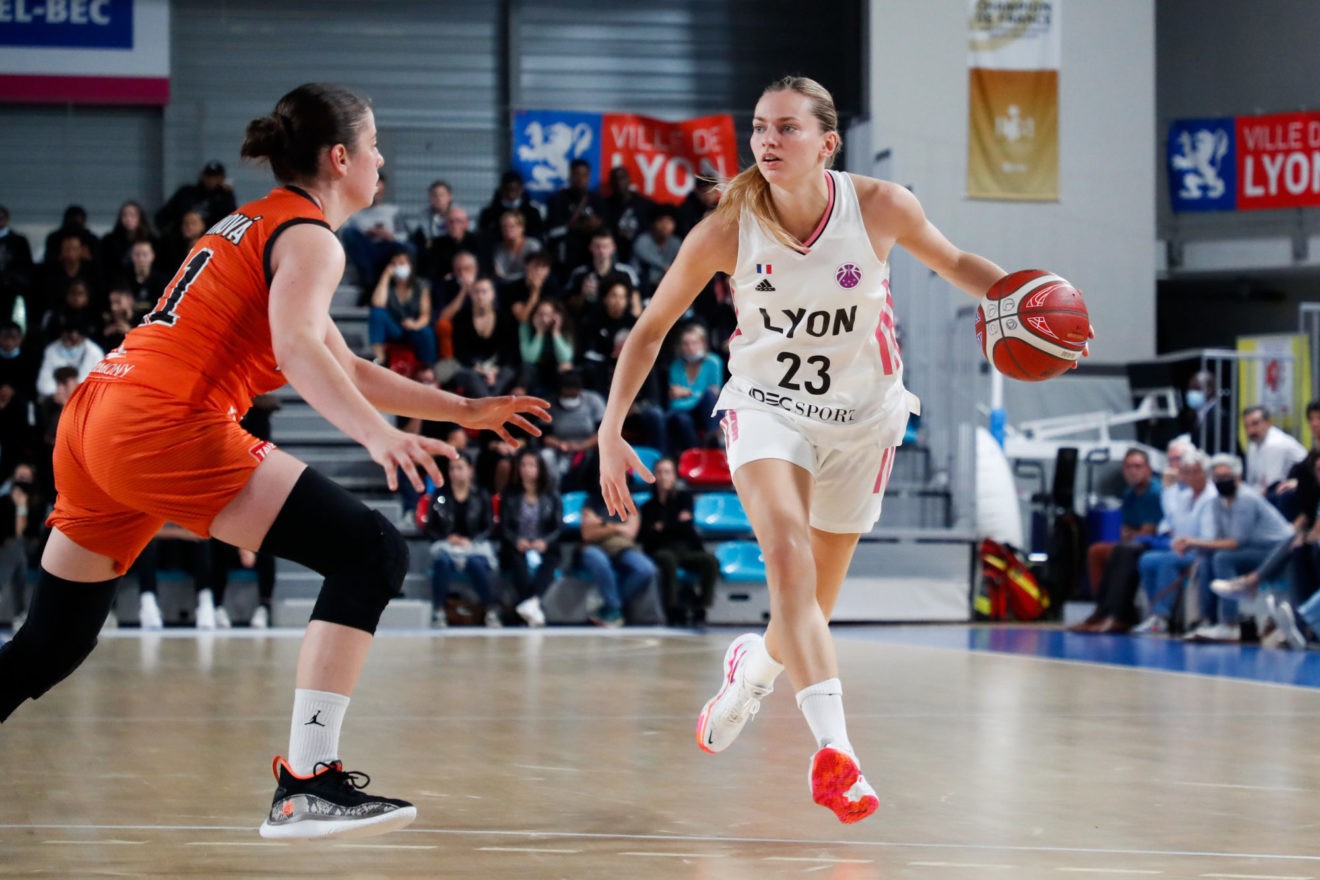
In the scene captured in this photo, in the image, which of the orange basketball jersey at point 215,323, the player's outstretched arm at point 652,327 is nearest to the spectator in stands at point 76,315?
the player's outstretched arm at point 652,327

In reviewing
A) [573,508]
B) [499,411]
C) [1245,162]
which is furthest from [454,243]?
[499,411]

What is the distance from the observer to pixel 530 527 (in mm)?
11852

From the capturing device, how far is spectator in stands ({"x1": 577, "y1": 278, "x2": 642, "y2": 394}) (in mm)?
13141

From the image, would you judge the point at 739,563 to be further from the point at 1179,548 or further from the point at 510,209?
the point at 510,209

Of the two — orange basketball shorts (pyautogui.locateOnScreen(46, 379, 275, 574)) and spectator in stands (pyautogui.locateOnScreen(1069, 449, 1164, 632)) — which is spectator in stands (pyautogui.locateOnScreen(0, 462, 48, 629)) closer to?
spectator in stands (pyautogui.locateOnScreen(1069, 449, 1164, 632))

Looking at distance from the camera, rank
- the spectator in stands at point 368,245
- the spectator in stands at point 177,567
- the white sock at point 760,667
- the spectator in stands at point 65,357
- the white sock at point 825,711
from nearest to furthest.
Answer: the white sock at point 825,711, the white sock at point 760,667, the spectator in stands at point 177,567, the spectator in stands at point 65,357, the spectator in stands at point 368,245

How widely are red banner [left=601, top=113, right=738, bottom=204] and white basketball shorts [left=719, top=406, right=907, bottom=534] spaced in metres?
12.3

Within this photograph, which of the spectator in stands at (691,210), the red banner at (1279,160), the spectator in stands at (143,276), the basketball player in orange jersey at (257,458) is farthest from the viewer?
the red banner at (1279,160)

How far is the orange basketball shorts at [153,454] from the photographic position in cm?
327

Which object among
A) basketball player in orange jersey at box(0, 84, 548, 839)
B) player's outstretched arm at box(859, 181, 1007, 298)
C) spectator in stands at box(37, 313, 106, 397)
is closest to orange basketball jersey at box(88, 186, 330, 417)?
basketball player in orange jersey at box(0, 84, 548, 839)

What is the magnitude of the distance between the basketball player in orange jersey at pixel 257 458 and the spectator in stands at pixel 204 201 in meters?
10.9

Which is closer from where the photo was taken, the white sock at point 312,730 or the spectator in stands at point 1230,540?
the white sock at point 312,730

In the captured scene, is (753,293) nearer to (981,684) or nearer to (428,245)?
(981,684)

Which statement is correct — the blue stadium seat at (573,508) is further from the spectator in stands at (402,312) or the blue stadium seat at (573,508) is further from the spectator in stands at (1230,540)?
the spectator in stands at (1230,540)
